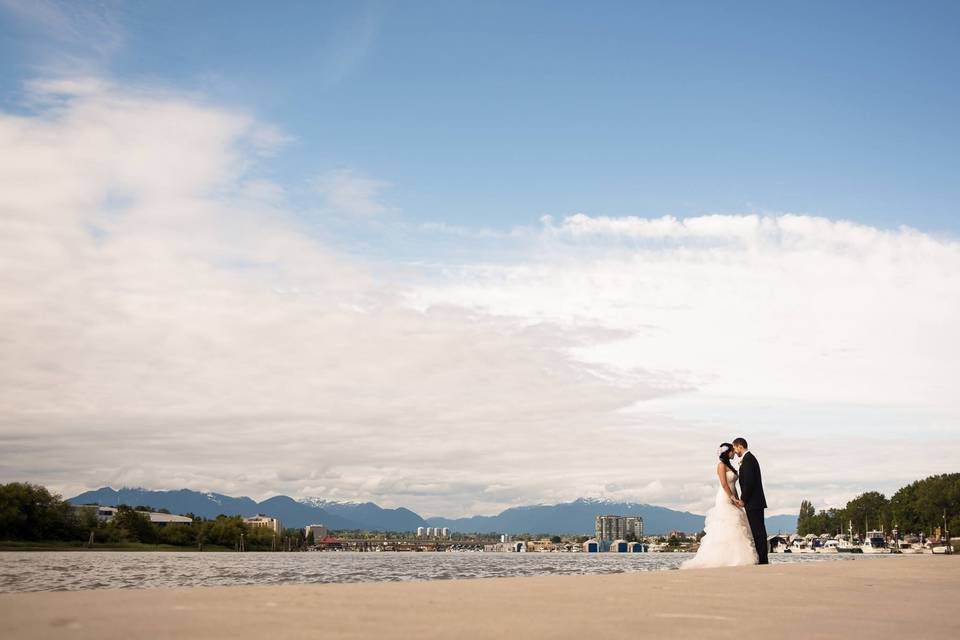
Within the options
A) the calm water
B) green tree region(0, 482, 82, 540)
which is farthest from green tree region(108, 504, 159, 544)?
the calm water

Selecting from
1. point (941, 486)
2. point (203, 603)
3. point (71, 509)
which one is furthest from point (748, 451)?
point (71, 509)

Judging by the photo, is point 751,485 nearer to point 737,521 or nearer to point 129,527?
point 737,521

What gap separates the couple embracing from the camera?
754 inches

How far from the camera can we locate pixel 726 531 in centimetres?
1939

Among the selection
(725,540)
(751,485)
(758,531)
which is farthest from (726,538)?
(751,485)

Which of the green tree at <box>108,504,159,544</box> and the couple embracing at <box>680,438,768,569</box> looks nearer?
the couple embracing at <box>680,438,768,569</box>

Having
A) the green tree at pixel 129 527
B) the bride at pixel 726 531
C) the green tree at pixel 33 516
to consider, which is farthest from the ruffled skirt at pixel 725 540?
the green tree at pixel 129 527

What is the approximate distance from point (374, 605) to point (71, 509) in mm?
197447

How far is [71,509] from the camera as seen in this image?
595ft

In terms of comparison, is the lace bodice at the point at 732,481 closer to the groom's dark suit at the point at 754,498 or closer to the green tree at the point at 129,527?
the groom's dark suit at the point at 754,498

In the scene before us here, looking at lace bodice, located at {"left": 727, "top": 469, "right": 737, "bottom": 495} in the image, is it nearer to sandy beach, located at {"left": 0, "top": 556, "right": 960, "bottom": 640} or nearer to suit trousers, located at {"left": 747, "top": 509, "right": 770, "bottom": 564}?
suit trousers, located at {"left": 747, "top": 509, "right": 770, "bottom": 564}

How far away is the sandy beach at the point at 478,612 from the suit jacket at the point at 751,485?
387 inches

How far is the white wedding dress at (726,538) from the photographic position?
750 inches

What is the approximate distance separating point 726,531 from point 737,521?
1.22ft
